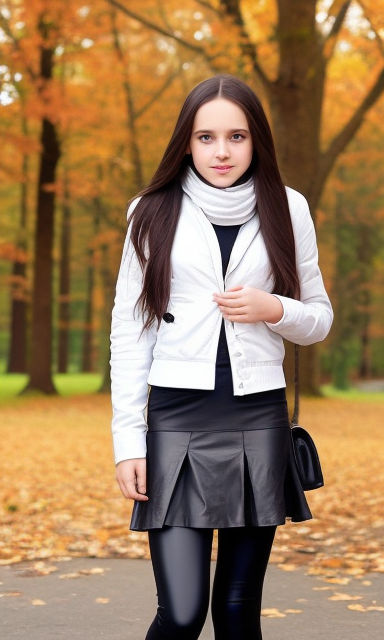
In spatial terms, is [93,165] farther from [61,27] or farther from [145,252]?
[145,252]

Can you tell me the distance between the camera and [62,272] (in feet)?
120

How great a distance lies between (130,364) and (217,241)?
46 cm

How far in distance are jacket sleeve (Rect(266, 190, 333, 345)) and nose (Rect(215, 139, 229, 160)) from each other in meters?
0.29

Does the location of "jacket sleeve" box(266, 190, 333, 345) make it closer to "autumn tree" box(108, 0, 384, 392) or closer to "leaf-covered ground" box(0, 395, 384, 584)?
"leaf-covered ground" box(0, 395, 384, 584)

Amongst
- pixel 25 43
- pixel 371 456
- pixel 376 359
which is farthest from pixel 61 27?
pixel 376 359

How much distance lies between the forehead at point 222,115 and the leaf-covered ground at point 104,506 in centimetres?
371

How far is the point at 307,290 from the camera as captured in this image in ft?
11.1

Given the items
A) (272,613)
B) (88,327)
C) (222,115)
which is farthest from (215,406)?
(88,327)

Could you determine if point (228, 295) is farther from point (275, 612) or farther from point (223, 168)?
point (275, 612)

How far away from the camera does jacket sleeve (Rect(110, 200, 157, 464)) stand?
10.6ft

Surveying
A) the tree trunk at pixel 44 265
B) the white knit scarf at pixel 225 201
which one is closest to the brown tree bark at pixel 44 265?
the tree trunk at pixel 44 265

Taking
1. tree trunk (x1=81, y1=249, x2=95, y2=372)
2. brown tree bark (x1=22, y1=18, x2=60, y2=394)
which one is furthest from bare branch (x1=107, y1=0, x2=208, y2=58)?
tree trunk (x1=81, y1=249, x2=95, y2=372)

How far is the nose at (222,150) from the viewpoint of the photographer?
3197mm

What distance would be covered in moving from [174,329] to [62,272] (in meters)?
33.8
